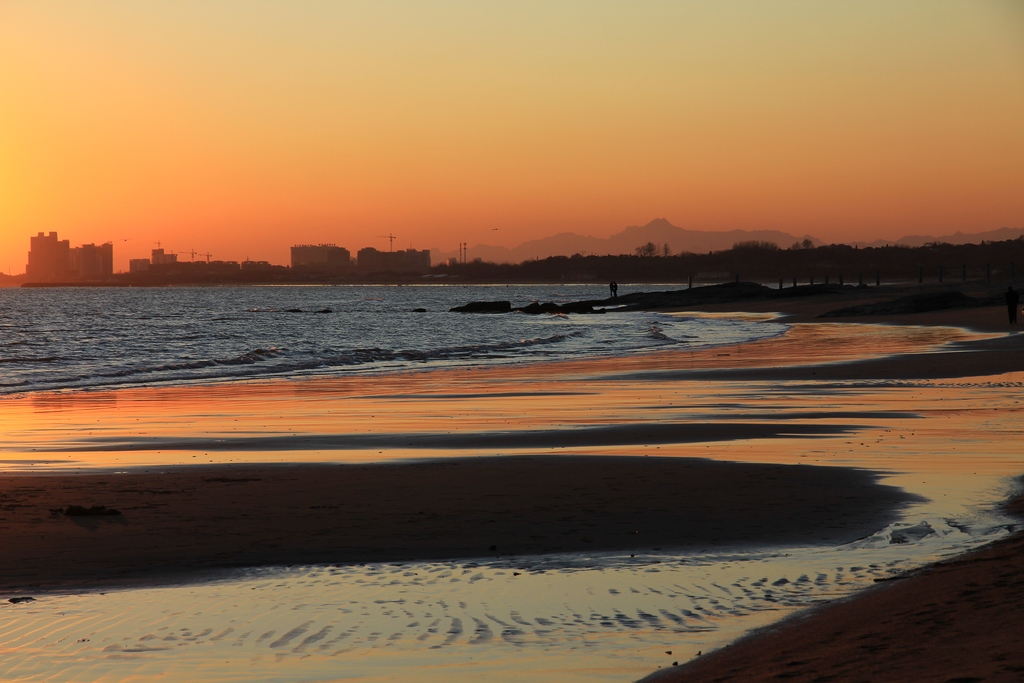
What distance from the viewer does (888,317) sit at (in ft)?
184

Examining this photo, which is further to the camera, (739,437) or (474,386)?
(474,386)

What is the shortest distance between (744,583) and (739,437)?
25.2 feet

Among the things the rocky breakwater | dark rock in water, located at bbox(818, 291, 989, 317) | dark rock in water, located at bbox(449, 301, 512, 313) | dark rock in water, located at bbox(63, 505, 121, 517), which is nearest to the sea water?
dark rock in water, located at bbox(818, 291, 989, 317)

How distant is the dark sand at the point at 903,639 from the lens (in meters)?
4.82

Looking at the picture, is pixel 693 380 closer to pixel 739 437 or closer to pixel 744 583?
pixel 739 437

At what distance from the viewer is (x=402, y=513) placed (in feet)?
31.7

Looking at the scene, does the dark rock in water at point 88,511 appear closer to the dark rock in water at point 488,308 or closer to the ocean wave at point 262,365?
the ocean wave at point 262,365

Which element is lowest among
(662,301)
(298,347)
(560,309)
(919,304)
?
(298,347)

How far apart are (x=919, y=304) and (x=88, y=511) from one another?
2212 inches

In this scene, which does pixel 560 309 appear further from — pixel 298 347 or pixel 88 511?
pixel 88 511

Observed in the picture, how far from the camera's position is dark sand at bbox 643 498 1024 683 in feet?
15.8

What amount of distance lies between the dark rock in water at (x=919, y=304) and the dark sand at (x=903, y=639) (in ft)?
179

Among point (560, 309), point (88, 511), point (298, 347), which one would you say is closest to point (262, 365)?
point (298, 347)

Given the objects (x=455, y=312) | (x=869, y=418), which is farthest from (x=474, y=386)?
(x=455, y=312)
